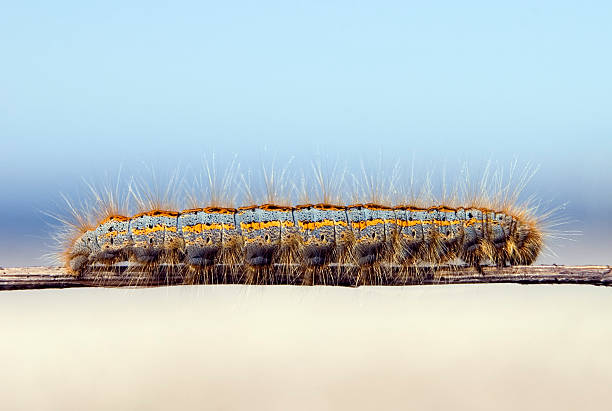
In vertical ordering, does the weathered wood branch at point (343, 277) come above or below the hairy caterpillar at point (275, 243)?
below

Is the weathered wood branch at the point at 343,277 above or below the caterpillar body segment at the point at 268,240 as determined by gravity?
below

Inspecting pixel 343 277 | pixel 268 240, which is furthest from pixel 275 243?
pixel 343 277

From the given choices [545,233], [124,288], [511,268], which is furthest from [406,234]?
[124,288]

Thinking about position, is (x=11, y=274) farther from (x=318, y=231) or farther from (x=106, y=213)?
(x=318, y=231)

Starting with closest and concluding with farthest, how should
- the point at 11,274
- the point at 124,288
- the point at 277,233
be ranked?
the point at 11,274 → the point at 124,288 → the point at 277,233

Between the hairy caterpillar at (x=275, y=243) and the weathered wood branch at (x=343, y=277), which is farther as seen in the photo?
the hairy caterpillar at (x=275, y=243)
